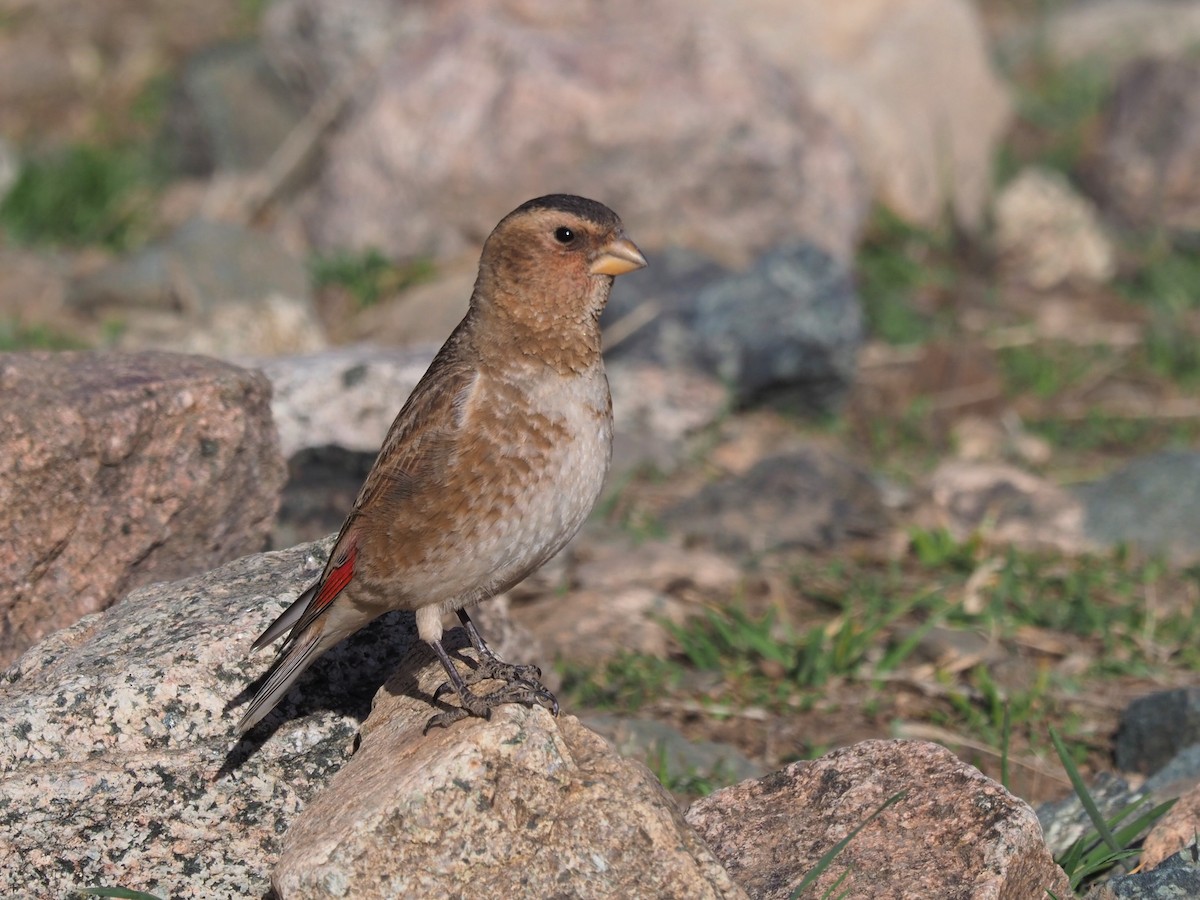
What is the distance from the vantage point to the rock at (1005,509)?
6402 millimetres

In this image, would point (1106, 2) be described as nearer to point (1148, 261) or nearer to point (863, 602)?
point (1148, 261)

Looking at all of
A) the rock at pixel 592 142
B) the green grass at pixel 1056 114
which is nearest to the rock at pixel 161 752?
the rock at pixel 592 142

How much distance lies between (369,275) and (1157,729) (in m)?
5.06

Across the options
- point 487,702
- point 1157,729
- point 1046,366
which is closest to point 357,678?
point 487,702

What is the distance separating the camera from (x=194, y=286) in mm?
8109

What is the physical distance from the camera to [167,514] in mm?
4398

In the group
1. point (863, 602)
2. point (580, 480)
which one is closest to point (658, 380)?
point (863, 602)

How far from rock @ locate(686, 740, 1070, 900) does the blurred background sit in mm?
915

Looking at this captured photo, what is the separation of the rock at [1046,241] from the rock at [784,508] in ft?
10.7

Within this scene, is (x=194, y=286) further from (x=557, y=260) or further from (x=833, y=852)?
(x=833, y=852)

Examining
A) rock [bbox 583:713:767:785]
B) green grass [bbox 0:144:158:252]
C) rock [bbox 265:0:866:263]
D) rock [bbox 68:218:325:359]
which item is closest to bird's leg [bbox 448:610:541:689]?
rock [bbox 583:713:767:785]

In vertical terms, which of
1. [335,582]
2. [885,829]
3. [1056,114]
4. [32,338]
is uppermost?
[32,338]

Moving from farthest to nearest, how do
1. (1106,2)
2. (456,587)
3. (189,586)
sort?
(1106,2) → (189,586) → (456,587)

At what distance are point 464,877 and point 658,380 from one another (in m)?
4.61
